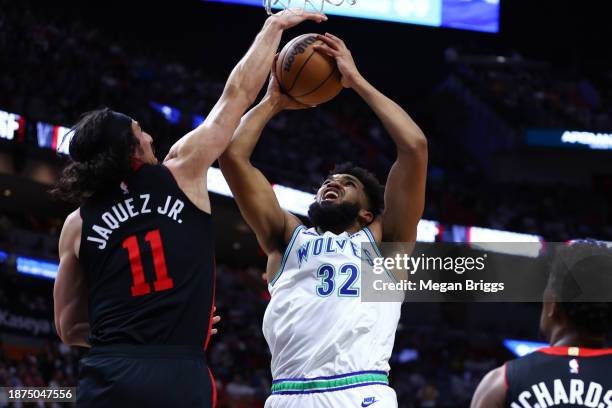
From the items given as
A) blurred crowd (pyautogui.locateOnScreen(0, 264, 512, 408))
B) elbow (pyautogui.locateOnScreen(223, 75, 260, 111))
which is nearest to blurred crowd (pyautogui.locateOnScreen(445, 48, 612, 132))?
blurred crowd (pyautogui.locateOnScreen(0, 264, 512, 408))

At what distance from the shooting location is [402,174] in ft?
13.1

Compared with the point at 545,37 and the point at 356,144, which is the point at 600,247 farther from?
the point at 545,37

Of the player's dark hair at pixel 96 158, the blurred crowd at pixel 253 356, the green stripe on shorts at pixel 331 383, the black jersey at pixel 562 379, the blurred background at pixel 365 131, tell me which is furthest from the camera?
the blurred background at pixel 365 131

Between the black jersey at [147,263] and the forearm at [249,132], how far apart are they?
3.31 feet

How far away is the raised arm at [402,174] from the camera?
397 centimetres

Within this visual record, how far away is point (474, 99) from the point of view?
939 inches

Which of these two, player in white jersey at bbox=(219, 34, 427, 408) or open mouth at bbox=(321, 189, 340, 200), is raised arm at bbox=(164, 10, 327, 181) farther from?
open mouth at bbox=(321, 189, 340, 200)

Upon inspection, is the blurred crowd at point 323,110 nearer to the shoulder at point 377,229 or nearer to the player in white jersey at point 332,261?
the player in white jersey at point 332,261

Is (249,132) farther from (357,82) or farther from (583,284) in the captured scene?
(583,284)

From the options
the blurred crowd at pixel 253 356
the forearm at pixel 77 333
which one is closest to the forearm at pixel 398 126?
the forearm at pixel 77 333

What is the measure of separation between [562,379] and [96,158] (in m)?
1.75

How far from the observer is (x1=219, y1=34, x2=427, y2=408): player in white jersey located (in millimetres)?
3801

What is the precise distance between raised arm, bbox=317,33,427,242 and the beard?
0.58ft

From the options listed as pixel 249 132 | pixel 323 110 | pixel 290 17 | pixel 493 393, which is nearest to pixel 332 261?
pixel 249 132
